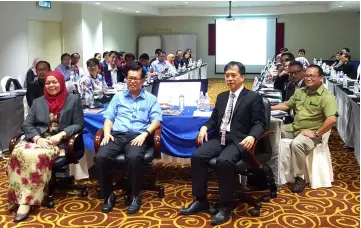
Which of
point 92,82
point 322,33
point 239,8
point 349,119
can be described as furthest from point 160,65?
point 322,33

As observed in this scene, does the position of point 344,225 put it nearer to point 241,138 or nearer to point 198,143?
point 241,138

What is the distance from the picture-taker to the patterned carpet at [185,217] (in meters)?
3.00

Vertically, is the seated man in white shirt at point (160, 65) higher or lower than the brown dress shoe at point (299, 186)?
higher

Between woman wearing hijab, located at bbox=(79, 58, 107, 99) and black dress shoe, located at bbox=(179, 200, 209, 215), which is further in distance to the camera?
woman wearing hijab, located at bbox=(79, 58, 107, 99)

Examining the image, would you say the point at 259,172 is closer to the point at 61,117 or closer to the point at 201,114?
the point at 201,114

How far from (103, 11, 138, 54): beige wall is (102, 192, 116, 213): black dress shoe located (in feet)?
34.3

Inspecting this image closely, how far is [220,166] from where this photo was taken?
9.87ft

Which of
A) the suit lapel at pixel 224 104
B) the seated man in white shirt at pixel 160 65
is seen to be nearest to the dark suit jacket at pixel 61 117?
the suit lapel at pixel 224 104

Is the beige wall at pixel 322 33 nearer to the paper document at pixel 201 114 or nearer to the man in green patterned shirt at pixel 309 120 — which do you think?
the man in green patterned shirt at pixel 309 120

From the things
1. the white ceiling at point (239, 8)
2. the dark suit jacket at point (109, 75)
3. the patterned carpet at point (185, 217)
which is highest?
the white ceiling at point (239, 8)

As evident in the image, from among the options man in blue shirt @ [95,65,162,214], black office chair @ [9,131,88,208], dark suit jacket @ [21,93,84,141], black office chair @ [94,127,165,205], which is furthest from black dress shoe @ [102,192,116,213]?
dark suit jacket @ [21,93,84,141]

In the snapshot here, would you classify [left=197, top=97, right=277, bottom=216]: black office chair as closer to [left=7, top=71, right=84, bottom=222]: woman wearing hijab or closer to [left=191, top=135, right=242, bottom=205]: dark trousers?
[left=191, top=135, right=242, bottom=205]: dark trousers

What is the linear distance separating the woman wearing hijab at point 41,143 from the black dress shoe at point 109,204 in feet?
1.55

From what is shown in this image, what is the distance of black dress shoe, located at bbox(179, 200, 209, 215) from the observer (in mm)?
3154
